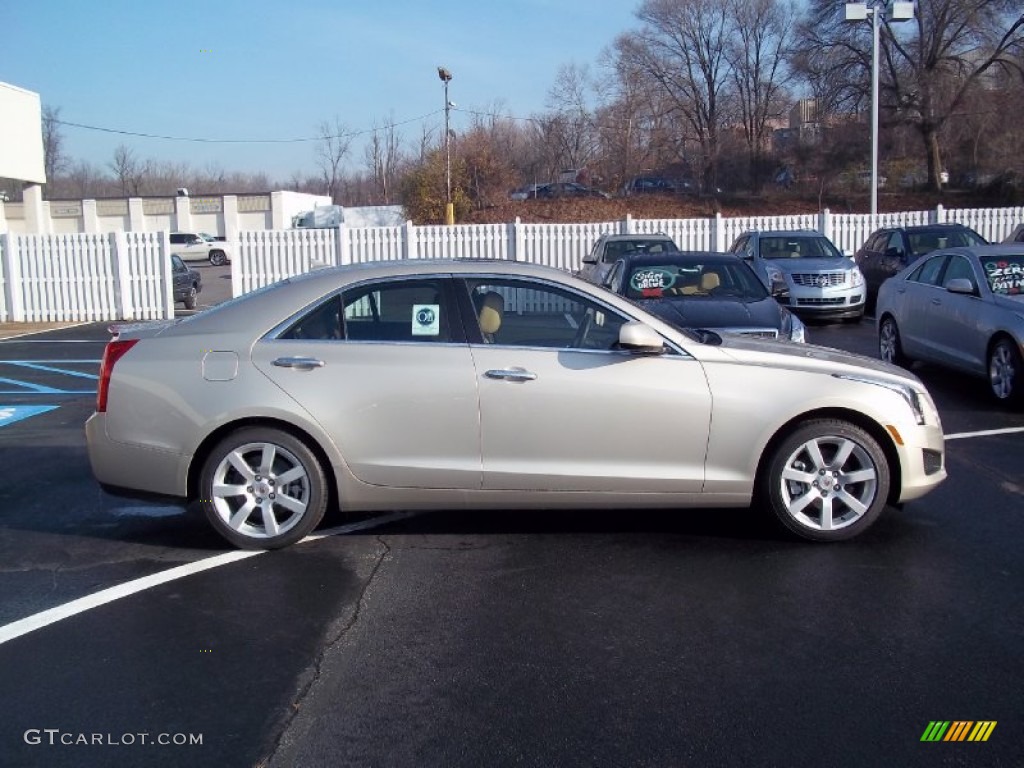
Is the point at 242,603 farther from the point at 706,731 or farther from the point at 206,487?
the point at 706,731

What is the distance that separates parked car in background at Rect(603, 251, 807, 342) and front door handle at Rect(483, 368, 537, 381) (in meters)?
4.02

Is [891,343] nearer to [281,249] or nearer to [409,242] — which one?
[409,242]

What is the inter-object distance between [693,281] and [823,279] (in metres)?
7.53

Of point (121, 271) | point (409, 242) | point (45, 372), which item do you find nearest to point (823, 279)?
point (409, 242)

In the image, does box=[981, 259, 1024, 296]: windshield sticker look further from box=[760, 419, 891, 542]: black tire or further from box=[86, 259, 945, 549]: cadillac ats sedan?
box=[760, 419, 891, 542]: black tire

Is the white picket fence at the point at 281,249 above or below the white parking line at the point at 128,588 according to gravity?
above

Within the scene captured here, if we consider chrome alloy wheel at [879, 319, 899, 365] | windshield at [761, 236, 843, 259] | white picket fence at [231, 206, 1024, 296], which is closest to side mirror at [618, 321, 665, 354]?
chrome alloy wheel at [879, 319, 899, 365]

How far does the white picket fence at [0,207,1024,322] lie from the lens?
2133cm

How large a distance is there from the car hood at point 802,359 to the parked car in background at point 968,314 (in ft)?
13.0

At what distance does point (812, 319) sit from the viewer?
17.4m

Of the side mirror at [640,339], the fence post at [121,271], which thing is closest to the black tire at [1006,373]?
the side mirror at [640,339]

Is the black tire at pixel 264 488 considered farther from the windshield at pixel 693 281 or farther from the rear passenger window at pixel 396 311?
the windshield at pixel 693 281

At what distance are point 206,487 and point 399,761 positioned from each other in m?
2.58

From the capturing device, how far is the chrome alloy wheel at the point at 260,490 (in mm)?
5496
